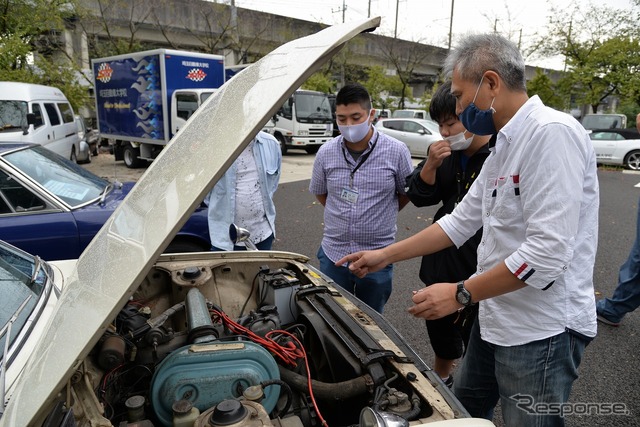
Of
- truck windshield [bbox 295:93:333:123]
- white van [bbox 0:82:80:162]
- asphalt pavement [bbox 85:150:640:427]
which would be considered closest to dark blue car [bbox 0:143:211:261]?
asphalt pavement [bbox 85:150:640:427]

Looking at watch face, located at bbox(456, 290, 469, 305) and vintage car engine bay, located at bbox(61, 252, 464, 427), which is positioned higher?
watch face, located at bbox(456, 290, 469, 305)

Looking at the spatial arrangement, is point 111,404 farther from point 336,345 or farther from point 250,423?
point 336,345

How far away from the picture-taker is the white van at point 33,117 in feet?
30.5

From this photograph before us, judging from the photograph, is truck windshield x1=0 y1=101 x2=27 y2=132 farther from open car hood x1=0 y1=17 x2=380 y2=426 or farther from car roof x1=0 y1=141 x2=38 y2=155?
open car hood x1=0 y1=17 x2=380 y2=426

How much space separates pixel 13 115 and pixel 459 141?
10.4 metres

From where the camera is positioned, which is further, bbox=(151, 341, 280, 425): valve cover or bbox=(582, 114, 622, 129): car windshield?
bbox=(582, 114, 622, 129): car windshield

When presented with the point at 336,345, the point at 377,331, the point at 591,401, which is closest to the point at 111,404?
the point at 336,345

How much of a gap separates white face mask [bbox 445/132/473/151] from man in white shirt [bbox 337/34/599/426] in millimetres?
687

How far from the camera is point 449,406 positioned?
1.52 metres

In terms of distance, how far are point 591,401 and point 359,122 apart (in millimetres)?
2498

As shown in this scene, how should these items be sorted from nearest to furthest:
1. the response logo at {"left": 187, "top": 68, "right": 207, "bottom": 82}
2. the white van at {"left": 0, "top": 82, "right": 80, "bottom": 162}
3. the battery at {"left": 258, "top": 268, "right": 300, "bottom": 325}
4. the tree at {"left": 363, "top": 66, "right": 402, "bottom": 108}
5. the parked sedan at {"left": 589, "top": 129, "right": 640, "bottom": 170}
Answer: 1. the battery at {"left": 258, "top": 268, "right": 300, "bottom": 325}
2. the white van at {"left": 0, "top": 82, "right": 80, "bottom": 162}
3. the response logo at {"left": 187, "top": 68, "right": 207, "bottom": 82}
4. the parked sedan at {"left": 589, "top": 129, "right": 640, "bottom": 170}
5. the tree at {"left": 363, "top": 66, "right": 402, "bottom": 108}

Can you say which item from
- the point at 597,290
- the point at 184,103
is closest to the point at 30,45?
the point at 184,103

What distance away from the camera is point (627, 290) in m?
3.76

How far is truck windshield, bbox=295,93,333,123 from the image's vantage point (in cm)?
1577
